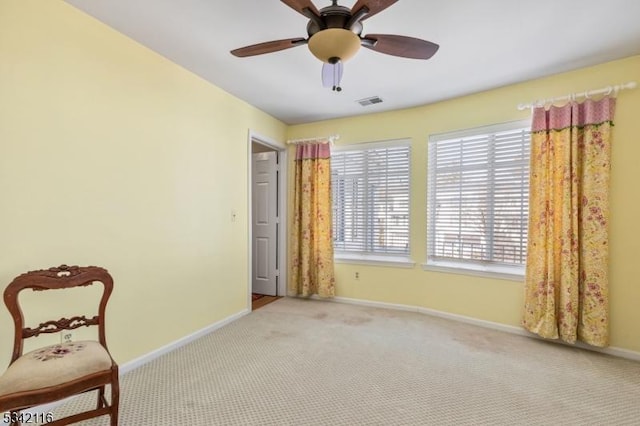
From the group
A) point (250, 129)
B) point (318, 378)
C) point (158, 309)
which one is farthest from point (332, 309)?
point (250, 129)

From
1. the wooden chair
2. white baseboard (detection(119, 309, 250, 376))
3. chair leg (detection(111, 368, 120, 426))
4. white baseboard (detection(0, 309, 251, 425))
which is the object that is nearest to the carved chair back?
the wooden chair

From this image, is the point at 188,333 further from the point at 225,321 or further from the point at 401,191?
the point at 401,191

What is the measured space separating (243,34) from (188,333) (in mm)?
2664

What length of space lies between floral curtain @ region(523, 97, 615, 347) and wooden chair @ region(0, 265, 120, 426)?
3.41m

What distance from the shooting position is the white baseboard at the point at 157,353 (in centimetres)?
184

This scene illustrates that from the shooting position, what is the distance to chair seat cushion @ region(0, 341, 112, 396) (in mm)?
1336

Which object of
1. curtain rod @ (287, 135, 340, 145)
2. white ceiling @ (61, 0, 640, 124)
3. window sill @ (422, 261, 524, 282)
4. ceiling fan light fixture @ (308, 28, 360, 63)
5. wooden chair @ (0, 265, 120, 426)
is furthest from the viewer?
curtain rod @ (287, 135, 340, 145)

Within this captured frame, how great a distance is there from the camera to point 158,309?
2.57m

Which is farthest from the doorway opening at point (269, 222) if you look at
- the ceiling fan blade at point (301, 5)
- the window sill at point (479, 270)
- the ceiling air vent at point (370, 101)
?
the ceiling fan blade at point (301, 5)

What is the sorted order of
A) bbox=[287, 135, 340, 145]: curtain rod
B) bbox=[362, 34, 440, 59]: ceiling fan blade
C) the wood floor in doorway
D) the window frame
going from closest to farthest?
1. bbox=[362, 34, 440, 59]: ceiling fan blade
2. the window frame
3. the wood floor in doorway
4. bbox=[287, 135, 340, 145]: curtain rod

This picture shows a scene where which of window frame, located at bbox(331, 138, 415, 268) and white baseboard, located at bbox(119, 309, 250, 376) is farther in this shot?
window frame, located at bbox(331, 138, 415, 268)

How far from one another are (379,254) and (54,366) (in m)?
3.36

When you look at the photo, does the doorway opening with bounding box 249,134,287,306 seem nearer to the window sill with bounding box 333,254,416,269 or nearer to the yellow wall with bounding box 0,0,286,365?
the window sill with bounding box 333,254,416,269

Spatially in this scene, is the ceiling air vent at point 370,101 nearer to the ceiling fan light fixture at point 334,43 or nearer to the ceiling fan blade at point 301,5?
the ceiling fan light fixture at point 334,43
